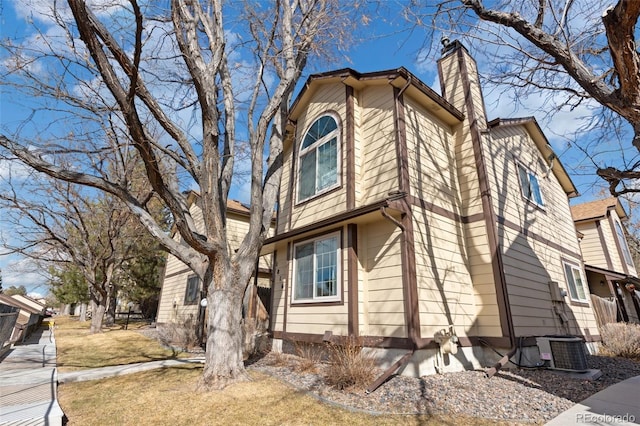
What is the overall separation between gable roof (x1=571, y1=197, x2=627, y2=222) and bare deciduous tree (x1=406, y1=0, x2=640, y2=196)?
13.8 m

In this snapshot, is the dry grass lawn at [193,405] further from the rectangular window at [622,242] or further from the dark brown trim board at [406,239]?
the rectangular window at [622,242]

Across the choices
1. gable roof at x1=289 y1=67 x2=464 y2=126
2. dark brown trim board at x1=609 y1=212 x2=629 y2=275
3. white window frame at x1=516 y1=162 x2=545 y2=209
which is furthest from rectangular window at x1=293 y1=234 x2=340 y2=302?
dark brown trim board at x1=609 y1=212 x2=629 y2=275

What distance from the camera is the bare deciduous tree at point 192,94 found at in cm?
531

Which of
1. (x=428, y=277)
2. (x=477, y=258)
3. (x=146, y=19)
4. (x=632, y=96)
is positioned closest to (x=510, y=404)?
(x=428, y=277)

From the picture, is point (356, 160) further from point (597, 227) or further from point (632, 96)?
point (597, 227)

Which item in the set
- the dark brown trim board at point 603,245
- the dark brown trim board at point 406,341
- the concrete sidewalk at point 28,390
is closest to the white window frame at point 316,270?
the dark brown trim board at point 406,341

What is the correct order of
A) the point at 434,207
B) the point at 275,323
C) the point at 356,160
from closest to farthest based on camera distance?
the point at 434,207, the point at 356,160, the point at 275,323

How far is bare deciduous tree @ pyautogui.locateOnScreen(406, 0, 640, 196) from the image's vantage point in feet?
10.1

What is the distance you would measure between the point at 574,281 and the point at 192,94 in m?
13.5

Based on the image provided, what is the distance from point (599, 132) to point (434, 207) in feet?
10.3

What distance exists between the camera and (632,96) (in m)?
3.16

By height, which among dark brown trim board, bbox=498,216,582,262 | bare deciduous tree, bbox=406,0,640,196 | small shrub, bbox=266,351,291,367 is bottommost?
small shrub, bbox=266,351,291,367

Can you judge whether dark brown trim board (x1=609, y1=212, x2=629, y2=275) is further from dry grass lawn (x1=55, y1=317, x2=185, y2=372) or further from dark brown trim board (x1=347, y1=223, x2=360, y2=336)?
dry grass lawn (x1=55, y1=317, x2=185, y2=372)

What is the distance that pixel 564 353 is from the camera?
6195mm
